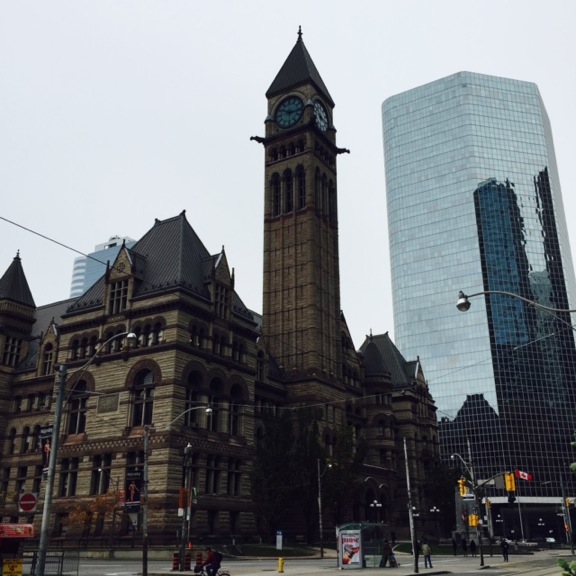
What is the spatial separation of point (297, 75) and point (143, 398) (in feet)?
167

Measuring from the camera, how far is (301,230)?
3066 inches

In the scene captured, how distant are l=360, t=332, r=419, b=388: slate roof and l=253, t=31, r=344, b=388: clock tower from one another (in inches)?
399

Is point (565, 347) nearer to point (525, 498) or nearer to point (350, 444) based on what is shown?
point (525, 498)

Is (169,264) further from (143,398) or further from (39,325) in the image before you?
(39,325)

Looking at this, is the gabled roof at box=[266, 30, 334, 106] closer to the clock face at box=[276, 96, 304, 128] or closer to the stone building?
the stone building

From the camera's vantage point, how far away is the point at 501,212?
155750 millimetres

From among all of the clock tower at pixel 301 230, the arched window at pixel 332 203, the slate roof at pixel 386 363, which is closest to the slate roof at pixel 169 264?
the clock tower at pixel 301 230

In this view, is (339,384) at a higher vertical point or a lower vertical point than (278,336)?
lower

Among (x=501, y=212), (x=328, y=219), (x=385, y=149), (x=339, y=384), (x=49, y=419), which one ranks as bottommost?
(x=49, y=419)

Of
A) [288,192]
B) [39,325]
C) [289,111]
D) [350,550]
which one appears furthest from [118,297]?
[289,111]

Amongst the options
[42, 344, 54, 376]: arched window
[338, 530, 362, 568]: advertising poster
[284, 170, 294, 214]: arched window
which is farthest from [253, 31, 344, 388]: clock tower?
[338, 530, 362, 568]: advertising poster

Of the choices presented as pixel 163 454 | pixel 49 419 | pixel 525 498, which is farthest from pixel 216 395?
pixel 525 498

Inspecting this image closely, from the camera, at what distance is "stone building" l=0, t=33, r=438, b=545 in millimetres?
52094

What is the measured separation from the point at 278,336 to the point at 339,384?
8810 millimetres
